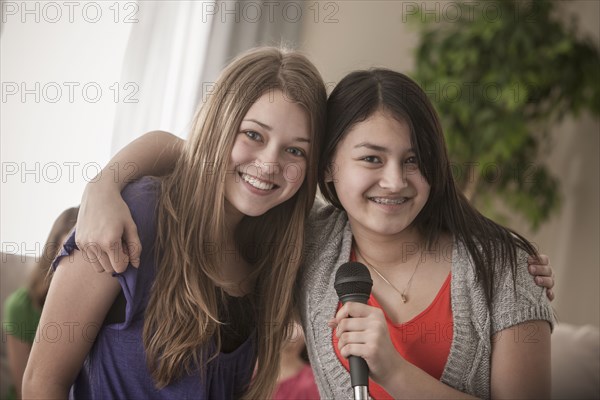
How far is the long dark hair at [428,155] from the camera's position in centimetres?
110

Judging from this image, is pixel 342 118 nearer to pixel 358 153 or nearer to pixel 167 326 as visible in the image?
pixel 358 153

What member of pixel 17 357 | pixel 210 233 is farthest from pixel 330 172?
pixel 17 357

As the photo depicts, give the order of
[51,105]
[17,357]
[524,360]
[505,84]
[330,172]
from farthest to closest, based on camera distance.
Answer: [505,84] < [51,105] < [17,357] < [330,172] < [524,360]

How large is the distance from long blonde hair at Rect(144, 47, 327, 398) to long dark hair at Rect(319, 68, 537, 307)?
0.03 meters

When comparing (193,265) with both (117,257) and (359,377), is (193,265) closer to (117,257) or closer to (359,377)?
(117,257)

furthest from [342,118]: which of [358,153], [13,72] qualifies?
[13,72]

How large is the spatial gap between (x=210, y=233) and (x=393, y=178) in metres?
0.32

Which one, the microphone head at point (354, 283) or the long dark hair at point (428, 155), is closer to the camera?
the microphone head at point (354, 283)

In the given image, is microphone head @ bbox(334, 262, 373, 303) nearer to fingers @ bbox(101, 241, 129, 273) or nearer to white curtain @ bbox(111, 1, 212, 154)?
fingers @ bbox(101, 241, 129, 273)

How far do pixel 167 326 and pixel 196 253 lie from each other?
0.42 ft

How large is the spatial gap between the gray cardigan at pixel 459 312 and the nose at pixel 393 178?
0.17 metres

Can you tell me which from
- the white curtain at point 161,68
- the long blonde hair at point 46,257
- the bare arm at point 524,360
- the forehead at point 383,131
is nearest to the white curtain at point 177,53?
the white curtain at point 161,68

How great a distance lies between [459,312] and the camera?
3.60ft

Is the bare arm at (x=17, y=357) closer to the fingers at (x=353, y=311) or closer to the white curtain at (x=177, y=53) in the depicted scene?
the white curtain at (x=177, y=53)
